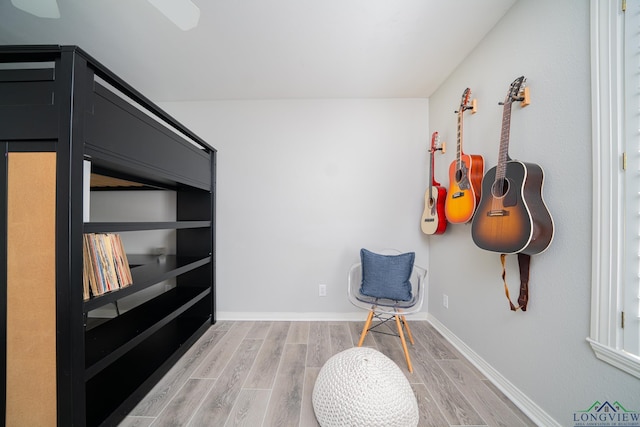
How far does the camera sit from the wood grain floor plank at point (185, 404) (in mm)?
1089

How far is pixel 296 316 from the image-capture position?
2145mm

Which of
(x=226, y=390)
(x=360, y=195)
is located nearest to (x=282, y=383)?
(x=226, y=390)

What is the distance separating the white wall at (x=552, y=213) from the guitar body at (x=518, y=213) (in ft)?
0.22

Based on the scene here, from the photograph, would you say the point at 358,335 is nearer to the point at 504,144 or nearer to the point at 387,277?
the point at 387,277

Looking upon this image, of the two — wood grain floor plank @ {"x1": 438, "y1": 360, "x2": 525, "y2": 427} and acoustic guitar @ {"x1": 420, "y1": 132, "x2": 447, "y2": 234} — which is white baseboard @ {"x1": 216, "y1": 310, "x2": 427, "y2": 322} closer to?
wood grain floor plank @ {"x1": 438, "y1": 360, "x2": 525, "y2": 427}

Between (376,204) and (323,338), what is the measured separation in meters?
1.30

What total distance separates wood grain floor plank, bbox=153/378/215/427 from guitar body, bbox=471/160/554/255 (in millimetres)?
1820

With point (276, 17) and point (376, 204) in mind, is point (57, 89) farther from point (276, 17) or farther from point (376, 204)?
point (376, 204)

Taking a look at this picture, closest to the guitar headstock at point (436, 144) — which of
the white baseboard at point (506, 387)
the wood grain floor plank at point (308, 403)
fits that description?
the white baseboard at point (506, 387)

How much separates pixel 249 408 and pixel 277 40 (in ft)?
7.34

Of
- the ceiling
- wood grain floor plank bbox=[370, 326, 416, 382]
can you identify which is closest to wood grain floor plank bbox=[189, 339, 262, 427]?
wood grain floor plank bbox=[370, 326, 416, 382]

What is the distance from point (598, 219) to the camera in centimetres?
85

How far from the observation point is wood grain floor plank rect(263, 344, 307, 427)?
1.10 metres

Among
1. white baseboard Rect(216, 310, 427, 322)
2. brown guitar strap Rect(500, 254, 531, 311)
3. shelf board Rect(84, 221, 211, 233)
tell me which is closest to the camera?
shelf board Rect(84, 221, 211, 233)
